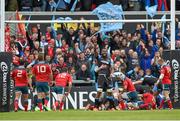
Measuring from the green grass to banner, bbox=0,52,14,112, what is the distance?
0.51 m

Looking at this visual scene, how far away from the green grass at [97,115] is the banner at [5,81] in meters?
0.51

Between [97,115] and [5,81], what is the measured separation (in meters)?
3.43

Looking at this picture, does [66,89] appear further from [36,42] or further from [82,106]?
[36,42]

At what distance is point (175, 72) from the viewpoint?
30.0 m

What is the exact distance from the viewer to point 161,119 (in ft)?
83.0

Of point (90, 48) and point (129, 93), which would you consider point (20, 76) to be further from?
point (90, 48)

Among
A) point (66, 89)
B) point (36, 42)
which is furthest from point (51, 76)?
point (36, 42)

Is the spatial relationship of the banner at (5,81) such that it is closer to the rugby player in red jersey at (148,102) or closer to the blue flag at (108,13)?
the rugby player in red jersey at (148,102)

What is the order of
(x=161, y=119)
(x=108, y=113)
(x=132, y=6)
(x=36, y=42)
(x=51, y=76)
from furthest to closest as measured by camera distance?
(x=132, y=6) → (x=36, y=42) → (x=51, y=76) → (x=108, y=113) → (x=161, y=119)

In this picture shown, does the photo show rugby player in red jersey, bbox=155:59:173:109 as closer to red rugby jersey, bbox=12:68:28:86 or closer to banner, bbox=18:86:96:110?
banner, bbox=18:86:96:110

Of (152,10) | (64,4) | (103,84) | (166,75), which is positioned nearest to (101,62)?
(103,84)

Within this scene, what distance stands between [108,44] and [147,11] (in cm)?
186

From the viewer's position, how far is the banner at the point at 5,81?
29.2 metres

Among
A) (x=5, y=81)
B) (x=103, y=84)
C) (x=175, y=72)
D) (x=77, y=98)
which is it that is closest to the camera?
(x=5, y=81)
